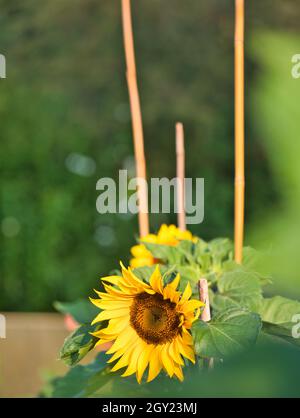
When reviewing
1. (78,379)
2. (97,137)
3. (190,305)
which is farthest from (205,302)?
(97,137)

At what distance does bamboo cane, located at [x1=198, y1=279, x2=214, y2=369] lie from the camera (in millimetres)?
490

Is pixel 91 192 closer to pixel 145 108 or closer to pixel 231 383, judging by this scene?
pixel 145 108

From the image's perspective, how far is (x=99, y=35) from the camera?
2.07m

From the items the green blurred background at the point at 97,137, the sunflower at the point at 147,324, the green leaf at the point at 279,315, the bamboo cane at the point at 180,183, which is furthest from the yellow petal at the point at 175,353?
the green blurred background at the point at 97,137

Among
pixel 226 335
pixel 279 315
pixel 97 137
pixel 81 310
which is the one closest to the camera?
pixel 226 335

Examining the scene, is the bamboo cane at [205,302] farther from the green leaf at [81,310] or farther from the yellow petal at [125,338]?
the green leaf at [81,310]

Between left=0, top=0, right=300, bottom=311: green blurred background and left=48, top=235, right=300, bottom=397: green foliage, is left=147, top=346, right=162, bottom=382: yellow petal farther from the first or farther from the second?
left=0, top=0, right=300, bottom=311: green blurred background

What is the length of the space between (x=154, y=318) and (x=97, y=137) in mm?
1883

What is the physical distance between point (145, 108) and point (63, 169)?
1.13ft

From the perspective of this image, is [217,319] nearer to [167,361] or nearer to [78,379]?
[167,361]

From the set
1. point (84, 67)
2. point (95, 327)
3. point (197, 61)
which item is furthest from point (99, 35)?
point (95, 327)

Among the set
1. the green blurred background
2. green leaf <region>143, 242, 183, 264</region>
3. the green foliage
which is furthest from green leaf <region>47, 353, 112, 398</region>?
the green blurred background

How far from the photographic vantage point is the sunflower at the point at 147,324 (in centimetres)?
50

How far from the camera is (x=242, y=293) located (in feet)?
1.87
